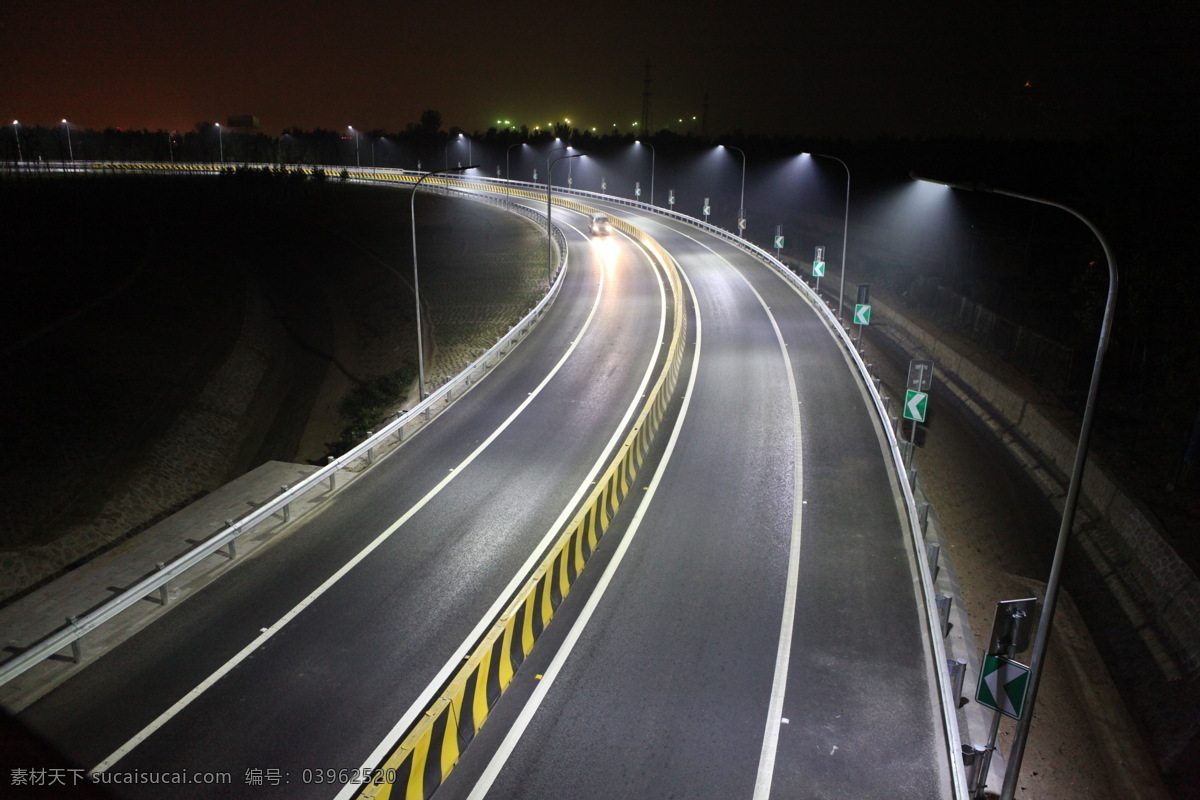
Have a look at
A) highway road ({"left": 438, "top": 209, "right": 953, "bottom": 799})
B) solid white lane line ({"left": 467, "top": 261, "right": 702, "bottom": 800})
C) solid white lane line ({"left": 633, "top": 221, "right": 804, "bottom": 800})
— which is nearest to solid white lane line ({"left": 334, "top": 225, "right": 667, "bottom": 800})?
highway road ({"left": 438, "top": 209, "right": 953, "bottom": 799})

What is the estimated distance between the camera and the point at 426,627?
1251cm

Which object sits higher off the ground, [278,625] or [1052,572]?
[1052,572]

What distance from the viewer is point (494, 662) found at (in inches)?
426

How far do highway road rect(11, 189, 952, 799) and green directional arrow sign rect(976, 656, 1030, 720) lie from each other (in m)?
1.04

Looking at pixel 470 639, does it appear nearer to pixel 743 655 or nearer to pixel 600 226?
pixel 743 655

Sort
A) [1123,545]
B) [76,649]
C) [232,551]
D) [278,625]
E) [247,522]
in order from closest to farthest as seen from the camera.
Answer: [76,649]
[278,625]
[232,551]
[247,522]
[1123,545]

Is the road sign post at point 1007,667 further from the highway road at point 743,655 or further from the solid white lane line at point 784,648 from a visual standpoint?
the solid white lane line at point 784,648

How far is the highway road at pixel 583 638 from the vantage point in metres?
9.60

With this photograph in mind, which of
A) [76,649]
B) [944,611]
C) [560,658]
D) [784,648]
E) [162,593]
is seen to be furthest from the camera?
[162,593]

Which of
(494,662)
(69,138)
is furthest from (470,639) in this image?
(69,138)

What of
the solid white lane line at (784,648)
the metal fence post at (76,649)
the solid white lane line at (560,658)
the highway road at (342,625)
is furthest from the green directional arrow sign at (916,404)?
the metal fence post at (76,649)

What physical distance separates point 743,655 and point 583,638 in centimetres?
255

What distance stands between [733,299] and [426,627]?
2924 centimetres

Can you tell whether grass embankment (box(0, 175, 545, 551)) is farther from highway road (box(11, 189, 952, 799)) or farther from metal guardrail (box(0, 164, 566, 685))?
highway road (box(11, 189, 952, 799))
